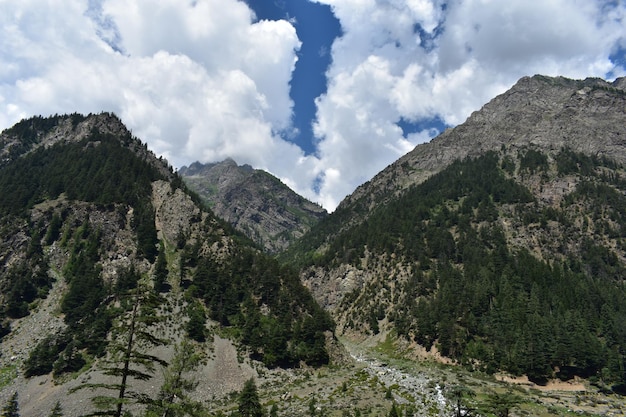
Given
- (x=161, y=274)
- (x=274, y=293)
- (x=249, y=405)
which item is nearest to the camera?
(x=249, y=405)

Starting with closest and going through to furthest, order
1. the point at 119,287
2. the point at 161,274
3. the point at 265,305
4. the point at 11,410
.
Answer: the point at 11,410 < the point at 119,287 < the point at 161,274 < the point at 265,305

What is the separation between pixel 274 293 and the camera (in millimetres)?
105188

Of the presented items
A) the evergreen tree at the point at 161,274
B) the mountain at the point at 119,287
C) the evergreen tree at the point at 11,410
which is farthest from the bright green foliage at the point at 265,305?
the evergreen tree at the point at 11,410

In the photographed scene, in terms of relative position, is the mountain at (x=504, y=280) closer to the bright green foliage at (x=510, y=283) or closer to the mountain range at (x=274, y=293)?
the bright green foliage at (x=510, y=283)

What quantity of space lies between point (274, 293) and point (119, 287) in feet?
124

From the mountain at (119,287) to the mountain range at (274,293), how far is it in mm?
504

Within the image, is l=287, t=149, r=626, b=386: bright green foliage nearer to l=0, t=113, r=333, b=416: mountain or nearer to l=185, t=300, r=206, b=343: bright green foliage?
l=0, t=113, r=333, b=416: mountain

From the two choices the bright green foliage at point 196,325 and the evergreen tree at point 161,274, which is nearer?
the bright green foliage at point 196,325

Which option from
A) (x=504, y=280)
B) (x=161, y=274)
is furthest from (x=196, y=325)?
(x=504, y=280)

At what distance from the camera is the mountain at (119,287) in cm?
6975

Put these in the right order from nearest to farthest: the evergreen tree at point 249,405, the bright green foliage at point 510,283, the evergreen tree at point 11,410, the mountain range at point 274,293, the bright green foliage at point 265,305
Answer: the evergreen tree at point 249,405 < the evergreen tree at point 11,410 < the mountain range at point 274,293 < the bright green foliage at point 265,305 < the bright green foliage at point 510,283

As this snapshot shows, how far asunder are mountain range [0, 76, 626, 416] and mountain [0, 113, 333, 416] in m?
0.50

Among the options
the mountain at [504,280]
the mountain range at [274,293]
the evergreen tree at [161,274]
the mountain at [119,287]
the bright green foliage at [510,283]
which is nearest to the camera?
the mountain range at [274,293]

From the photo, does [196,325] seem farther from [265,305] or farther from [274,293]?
[274,293]
